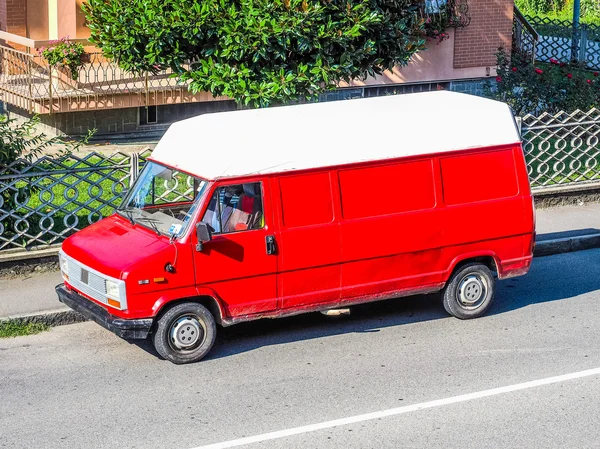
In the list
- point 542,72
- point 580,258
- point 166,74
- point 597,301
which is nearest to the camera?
Result: point 597,301

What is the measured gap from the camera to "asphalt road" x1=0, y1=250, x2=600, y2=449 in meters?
7.88

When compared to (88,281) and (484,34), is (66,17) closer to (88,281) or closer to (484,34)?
→ (484,34)

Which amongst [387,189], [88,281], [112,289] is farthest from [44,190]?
[387,189]

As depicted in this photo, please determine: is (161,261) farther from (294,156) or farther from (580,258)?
(580,258)

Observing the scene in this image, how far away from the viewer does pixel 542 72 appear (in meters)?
17.7

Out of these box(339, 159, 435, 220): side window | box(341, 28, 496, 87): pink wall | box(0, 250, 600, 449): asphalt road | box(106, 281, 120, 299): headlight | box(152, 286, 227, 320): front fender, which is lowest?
box(0, 250, 600, 449): asphalt road

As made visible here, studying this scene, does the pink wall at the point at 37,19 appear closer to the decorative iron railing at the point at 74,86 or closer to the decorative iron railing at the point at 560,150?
the decorative iron railing at the point at 74,86

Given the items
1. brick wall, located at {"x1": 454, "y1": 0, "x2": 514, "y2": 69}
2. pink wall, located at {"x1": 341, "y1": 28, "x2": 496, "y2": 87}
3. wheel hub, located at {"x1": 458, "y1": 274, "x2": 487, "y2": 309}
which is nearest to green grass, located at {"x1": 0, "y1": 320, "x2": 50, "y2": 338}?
wheel hub, located at {"x1": 458, "y1": 274, "x2": 487, "y2": 309}

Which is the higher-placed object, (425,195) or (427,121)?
(427,121)

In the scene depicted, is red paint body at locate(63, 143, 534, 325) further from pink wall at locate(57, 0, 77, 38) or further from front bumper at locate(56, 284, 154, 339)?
pink wall at locate(57, 0, 77, 38)

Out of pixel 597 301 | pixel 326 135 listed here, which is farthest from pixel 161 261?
pixel 597 301

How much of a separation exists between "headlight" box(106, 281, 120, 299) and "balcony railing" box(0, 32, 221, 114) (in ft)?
29.9

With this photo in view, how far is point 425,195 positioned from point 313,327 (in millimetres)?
1741

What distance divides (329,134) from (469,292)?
2.31 m
